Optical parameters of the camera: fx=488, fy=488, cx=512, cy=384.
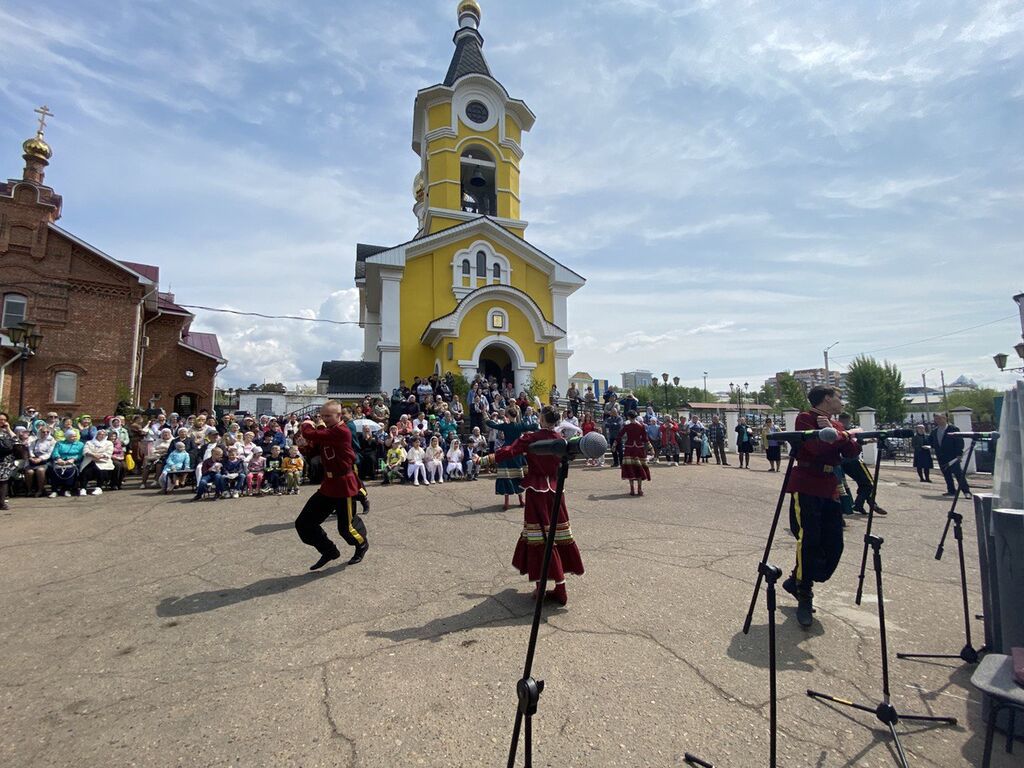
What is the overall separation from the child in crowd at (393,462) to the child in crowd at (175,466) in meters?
4.29

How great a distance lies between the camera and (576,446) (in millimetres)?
2061

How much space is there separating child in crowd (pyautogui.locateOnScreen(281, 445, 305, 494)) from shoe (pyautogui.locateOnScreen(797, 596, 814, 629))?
950cm

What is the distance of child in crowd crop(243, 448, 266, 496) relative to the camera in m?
10.3

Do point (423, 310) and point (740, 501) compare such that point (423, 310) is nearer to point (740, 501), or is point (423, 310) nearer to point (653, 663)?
point (740, 501)

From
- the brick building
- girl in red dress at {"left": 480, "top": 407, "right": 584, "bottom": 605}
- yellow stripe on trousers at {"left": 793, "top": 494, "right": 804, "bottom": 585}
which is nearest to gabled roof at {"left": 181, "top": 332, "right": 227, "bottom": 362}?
the brick building

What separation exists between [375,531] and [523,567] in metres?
3.30

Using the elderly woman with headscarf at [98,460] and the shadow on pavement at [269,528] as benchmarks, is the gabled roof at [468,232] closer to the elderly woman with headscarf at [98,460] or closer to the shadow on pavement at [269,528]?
the elderly woman with headscarf at [98,460]

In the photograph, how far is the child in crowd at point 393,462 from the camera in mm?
11963

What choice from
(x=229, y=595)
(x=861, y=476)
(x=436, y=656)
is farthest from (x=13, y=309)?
(x=861, y=476)

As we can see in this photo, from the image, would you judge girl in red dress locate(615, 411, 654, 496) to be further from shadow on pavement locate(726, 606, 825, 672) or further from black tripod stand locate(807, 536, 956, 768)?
black tripod stand locate(807, 536, 956, 768)

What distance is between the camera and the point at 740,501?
9727 mm

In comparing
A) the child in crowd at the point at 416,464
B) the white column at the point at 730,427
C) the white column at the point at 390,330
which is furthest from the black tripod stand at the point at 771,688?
the white column at the point at 390,330

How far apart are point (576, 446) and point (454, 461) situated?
10.9 metres

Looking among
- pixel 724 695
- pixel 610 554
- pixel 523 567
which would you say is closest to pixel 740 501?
pixel 610 554
